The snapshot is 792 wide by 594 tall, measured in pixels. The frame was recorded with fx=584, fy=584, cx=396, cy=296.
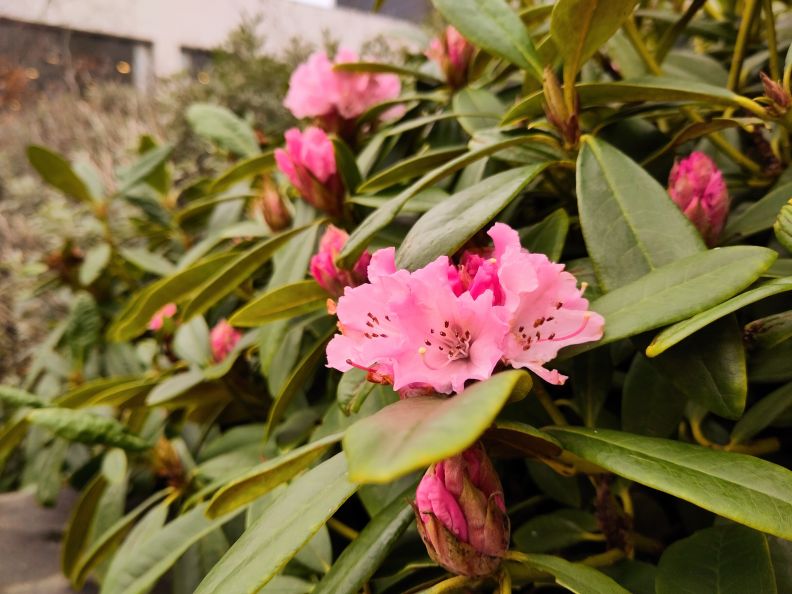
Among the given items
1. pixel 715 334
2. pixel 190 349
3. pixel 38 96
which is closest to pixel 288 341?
pixel 190 349

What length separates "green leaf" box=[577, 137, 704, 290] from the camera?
437 millimetres

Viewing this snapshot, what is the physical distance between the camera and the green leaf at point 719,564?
1.27ft

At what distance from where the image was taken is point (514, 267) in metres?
0.37

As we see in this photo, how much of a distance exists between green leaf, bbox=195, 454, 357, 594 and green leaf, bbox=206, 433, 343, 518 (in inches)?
0.5

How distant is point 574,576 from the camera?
377 mm

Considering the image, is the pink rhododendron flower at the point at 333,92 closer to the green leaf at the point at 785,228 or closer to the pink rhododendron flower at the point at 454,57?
the pink rhododendron flower at the point at 454,57

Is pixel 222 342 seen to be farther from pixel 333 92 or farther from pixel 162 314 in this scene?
pixel 333 92

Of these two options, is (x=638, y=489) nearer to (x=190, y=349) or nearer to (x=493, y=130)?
(x=493, y=130)

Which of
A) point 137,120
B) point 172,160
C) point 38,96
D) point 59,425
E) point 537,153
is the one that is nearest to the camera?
point 537,153

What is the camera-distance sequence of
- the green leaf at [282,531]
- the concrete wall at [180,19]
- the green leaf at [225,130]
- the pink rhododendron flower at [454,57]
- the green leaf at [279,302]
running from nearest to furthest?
the green leaf at [282,531]
the green leaf at [279,302]
the pink rhododendron flower at [454,57]
the green leaf at [225,130]
the concrete wall at [180,19]

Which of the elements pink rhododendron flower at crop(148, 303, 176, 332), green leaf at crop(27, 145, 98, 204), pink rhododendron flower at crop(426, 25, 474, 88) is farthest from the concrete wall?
pink rhododendron flower at crop(426, 25, 474, 88)

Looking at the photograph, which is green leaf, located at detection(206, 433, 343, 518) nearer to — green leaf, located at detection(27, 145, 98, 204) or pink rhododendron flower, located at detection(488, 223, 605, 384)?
pink rhododendron flower, located at detection(488, 223, 605, 384)

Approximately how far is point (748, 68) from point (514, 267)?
2.05ft

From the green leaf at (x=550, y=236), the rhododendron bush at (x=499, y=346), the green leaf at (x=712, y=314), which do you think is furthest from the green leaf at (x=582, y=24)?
the green leaf at (x=712, y=314)
